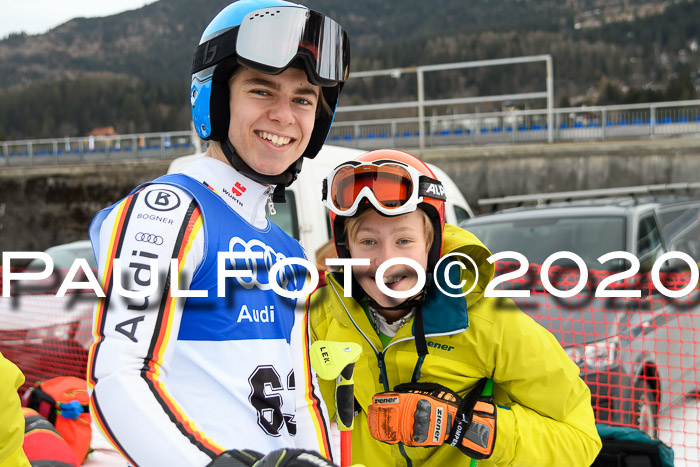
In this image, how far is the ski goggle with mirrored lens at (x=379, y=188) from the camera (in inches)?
88.6

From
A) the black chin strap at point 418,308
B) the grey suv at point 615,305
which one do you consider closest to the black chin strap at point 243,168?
the black chin strap at point 418,308

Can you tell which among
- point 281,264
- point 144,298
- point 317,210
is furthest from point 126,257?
point 317,210

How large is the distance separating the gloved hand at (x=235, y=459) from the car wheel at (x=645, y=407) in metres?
3.78

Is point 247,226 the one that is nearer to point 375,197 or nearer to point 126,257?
point 126,257

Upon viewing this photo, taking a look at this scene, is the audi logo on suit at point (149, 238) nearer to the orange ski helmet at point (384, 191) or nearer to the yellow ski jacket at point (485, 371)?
the orange ski helmet at point (384, 191)

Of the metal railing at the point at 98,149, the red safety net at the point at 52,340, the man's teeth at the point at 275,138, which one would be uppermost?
the metal railing at the point at 98,149

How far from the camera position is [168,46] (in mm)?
112875

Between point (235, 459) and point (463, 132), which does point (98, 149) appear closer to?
point (463, 132)

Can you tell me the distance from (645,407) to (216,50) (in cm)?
416

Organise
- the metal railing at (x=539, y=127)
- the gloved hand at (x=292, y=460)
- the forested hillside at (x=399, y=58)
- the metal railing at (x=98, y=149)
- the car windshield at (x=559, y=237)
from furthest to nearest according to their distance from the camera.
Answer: the forested hillside at (x=399, y=58) → the metal railing at (x=98, y=149) → the metal railing at (x=539, y=127) → the car windshield at (x=559, y=237) → the gloved hand at (x=292, y=460)

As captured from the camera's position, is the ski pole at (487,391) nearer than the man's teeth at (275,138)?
No

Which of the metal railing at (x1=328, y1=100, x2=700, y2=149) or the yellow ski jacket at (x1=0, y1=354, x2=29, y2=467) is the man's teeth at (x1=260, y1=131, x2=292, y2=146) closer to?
the yellow ski jacket at (x1=0, y1=354, x2=29, y2=467)

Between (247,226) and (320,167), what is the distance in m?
5.14

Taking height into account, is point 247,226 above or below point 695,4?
below
